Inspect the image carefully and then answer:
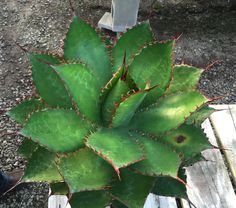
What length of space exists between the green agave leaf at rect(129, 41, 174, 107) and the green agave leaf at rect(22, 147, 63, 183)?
26cm

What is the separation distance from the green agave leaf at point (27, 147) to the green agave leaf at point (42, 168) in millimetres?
61

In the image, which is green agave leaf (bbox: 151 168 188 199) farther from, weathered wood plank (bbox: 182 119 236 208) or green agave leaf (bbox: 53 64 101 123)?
weathered wood plank (bbox: 182 119 236 208)

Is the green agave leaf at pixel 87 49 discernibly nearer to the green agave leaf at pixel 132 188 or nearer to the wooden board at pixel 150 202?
the green agave leaf at pixel 132 188

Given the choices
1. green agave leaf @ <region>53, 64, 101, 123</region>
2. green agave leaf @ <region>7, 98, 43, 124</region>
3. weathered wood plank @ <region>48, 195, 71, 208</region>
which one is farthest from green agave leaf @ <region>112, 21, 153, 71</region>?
weathered wood plank @ <region>48, 195, 71, 208</region>

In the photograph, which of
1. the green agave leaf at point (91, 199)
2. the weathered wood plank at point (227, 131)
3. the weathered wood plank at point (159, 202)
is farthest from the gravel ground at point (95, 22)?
the green agave leaf at point (91, 199)

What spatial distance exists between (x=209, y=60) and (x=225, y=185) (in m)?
1.62

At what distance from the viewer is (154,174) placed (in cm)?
86

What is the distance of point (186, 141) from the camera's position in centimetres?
95

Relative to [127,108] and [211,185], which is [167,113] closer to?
[127,108]

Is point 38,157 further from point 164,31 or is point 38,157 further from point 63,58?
point 164,31

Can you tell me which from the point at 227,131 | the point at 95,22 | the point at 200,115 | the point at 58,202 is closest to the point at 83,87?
the point at 200,115

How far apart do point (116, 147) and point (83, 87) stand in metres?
0.16

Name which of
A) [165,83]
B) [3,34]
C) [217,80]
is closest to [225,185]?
[165,83]

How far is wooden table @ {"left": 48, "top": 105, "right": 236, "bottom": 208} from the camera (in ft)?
4.56
